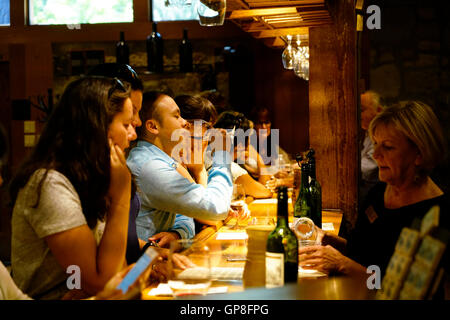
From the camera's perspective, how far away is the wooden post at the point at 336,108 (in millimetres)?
3152

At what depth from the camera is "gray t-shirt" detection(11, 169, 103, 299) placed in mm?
1318

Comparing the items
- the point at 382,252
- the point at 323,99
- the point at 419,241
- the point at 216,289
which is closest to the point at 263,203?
the point at 323,99

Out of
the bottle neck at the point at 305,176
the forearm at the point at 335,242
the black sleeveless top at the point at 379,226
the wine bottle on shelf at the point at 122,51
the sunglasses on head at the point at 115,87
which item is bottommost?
the forearm at the point at 335,242

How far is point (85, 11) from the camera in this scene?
6.41m

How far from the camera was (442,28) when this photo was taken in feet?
17.9

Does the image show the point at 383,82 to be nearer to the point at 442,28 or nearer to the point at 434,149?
the point at 442,28

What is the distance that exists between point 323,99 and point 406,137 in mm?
1684

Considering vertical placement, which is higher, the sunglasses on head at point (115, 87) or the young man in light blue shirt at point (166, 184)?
the sunglasses on head at point (115, 87)

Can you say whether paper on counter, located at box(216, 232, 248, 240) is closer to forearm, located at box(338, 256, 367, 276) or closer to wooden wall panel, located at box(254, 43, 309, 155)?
forearm, located at box(338, 256, 367, 276)

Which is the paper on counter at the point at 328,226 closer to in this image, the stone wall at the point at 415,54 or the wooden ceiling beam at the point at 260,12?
the wooden ceiling beam at the point at 260,12

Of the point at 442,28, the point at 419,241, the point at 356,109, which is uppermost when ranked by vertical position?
the point at 442,28

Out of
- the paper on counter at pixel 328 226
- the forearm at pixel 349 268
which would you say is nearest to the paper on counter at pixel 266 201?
the paper on counter at pixel 328 226

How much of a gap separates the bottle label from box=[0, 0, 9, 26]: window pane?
6436 millimetres

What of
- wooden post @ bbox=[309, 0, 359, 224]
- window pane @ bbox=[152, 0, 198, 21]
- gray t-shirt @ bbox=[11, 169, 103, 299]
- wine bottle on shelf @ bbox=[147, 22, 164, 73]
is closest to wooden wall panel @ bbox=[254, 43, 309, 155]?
window pane @ bbox=[152, 0, 198, 21]
